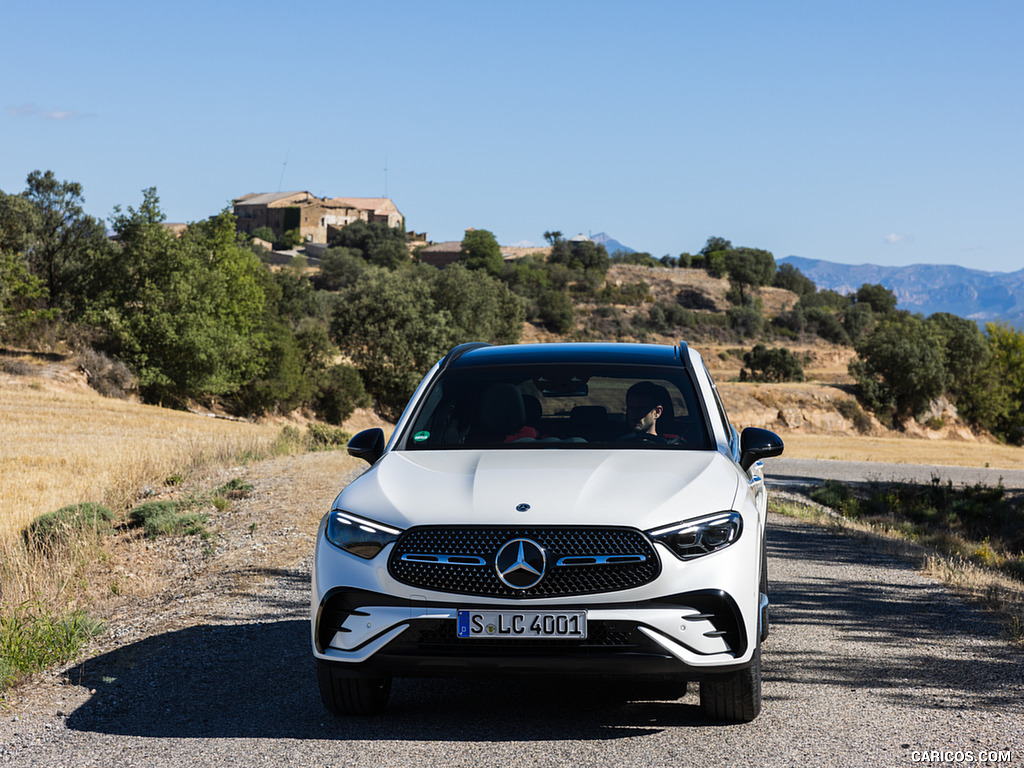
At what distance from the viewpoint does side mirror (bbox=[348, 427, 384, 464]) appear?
5504 mm

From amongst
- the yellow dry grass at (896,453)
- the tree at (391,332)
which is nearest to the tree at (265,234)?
the tree at (391,332)

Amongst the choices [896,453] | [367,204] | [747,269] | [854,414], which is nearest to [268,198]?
[367,204]

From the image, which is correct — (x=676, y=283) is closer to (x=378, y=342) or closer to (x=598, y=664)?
(x=378, y=342)

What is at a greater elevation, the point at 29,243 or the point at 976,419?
the point at 29,243

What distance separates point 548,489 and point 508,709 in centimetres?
131

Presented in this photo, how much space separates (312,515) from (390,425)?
51.0m

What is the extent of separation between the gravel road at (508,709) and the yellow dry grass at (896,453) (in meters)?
33.8

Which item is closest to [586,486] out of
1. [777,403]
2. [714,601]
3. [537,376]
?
[714,601]

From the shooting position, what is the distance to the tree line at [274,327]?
49406 millimetres

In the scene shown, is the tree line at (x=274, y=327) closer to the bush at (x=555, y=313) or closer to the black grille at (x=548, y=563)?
the bush at (x=555, y=313)

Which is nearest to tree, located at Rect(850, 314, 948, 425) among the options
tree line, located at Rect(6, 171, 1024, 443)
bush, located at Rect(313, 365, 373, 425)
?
tree line, located at Rect(6, 171, 1024, 443)

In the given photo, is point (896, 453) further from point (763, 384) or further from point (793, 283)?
point (793, 283)

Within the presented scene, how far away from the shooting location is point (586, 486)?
4512 millimetres

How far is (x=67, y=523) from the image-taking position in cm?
1138
